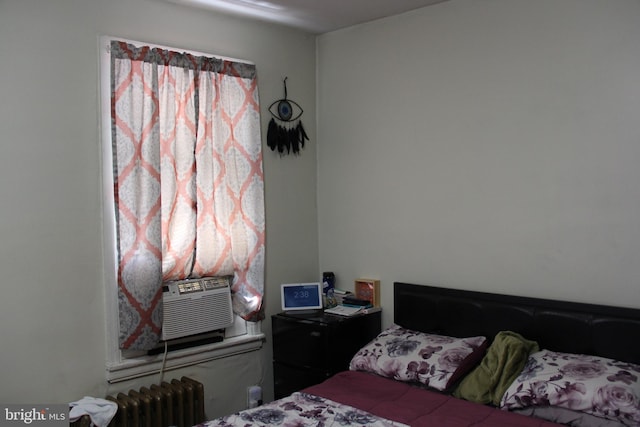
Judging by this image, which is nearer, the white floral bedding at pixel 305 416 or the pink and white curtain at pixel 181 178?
the white floral bedding at pixel 305 416

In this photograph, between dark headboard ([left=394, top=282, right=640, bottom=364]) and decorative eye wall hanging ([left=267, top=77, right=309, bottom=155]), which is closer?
dark headboard ([left=394, top=282, right=640, bottom=364])

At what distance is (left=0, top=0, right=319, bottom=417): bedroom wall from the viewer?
279cm

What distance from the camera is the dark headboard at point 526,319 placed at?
8.98 ft

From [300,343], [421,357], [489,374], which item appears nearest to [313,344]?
[300,343]

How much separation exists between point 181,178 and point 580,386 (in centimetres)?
240

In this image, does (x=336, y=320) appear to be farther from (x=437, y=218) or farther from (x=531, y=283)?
(x=531, y=283)

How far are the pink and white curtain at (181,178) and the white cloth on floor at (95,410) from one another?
1.05 feet

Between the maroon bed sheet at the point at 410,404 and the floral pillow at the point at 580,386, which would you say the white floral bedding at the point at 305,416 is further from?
the floral pillow at the point at 580,386

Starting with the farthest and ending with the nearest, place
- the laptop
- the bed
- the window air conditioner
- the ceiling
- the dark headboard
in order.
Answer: the laptop
the ceiling
the window air conditioner
the dark headboard
the bed

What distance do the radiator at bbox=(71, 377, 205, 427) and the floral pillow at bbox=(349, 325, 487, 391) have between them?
0.93 metres

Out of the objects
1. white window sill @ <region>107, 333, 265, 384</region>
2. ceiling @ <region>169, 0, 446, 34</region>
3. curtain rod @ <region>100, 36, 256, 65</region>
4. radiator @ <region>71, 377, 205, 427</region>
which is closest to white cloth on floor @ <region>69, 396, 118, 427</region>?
radiator @ <region>71, 377, 205, 427</region>

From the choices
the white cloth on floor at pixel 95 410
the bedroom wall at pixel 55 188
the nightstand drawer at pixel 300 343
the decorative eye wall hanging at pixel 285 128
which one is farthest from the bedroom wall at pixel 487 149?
the white cloth on floor at pixel 95 410

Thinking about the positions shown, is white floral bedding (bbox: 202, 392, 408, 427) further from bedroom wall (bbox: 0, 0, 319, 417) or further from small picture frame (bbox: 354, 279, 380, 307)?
small picture frame (bbox: 354, 279, 380, 307)

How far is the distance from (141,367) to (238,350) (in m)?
0.68
